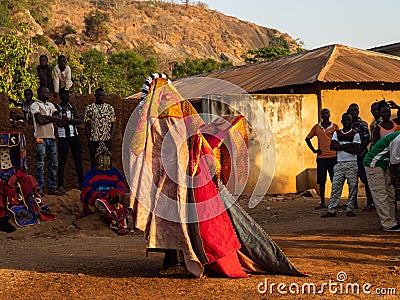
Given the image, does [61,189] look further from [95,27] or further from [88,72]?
[95,27]

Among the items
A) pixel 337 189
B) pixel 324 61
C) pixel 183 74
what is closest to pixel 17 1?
pixel 183 74

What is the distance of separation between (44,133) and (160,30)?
205 feet

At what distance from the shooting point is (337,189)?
30.9 ft

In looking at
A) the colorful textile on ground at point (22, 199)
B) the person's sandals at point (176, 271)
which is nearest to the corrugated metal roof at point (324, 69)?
the colorful textile on ground at point (22, 199)

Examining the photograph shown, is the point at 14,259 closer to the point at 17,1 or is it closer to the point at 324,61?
the point at 324,61

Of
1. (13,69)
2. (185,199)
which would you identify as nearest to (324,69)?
(185,199)

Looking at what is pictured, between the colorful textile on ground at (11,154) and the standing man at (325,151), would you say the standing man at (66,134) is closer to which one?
the colorful textile on ground at (11,154)

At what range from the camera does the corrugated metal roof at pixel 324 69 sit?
553 inches

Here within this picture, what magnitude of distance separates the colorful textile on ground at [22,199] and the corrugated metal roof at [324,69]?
6910 millimetres

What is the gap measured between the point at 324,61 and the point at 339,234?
7.61 metres

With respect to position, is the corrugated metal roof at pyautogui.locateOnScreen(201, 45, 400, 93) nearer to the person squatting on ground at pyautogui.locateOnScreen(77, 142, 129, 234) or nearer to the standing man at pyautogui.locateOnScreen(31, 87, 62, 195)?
the person squatting on ground at pyautogui.locateOnScreen(77, 142, 129, 234)

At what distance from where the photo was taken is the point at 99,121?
10.6 meters

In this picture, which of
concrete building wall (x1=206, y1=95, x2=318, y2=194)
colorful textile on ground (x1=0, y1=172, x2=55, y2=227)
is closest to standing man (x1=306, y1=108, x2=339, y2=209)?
concrete building wall (x1=206, y1=95, x2=318, y2=194)

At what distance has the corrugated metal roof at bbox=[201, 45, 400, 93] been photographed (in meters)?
14.0
